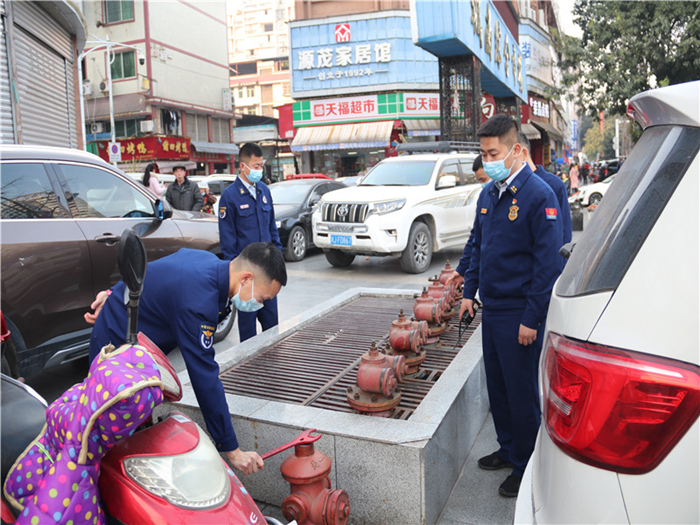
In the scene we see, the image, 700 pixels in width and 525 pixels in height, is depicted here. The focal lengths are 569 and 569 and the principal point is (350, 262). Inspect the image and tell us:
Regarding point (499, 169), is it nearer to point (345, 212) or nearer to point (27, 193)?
point (27, 193)

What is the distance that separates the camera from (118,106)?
109 ft

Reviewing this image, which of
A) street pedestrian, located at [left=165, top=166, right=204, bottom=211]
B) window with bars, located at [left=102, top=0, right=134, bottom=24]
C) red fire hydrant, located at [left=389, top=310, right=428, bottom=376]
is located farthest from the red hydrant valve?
window with bars, located at [left=102, top=0, right=134, bottom=24]

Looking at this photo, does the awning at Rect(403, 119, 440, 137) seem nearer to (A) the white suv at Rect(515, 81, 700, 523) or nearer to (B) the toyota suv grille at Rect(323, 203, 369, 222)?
(B) the toyota suv grille at Rect(323, 203, 369, 222)

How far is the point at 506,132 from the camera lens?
312 centimetres

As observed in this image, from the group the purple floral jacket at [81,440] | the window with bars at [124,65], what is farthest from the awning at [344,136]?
the purple floral jacket at [81,440]

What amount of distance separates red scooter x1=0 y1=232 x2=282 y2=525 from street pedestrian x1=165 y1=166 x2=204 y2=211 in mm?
7967

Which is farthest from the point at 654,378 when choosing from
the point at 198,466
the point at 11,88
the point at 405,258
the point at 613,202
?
the point at 11,88

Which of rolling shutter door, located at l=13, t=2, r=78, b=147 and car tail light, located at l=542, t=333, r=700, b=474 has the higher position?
rolling shutter door, located at l=13, t=2, r=78, b=147

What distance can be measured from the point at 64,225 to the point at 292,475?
290 cm

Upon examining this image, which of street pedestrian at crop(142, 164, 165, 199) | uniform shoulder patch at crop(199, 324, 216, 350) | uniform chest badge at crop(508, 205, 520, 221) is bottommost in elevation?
uniform shoulder patch at crop(199, 324, 216, 350)

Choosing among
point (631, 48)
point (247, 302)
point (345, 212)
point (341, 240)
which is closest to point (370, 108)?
point (631, 48)

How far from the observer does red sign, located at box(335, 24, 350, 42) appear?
1208 inches

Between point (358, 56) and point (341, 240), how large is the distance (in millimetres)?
24013

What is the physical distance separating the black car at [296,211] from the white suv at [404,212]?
0.99 m
